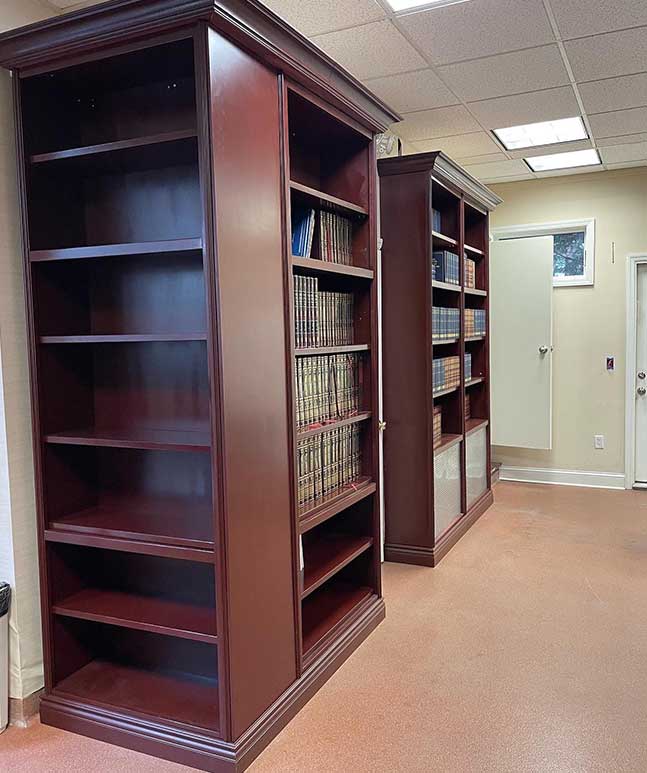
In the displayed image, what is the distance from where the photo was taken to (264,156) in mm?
2193

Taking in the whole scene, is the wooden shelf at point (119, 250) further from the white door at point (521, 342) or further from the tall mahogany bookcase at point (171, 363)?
the white door at point (521, 342)

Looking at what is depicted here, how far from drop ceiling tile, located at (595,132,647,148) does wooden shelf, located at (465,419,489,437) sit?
82.3 inches

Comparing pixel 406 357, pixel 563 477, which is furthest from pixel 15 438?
pixel 563 477

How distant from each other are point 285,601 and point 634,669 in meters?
1.46

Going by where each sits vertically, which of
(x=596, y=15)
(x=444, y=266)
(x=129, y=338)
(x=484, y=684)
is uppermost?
(x=596, y=15)

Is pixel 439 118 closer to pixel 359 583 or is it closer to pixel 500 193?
pixel 500 193

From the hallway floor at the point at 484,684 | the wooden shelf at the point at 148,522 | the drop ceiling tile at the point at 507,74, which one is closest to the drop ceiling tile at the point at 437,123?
the drop ceiling tile at the point at 507,74

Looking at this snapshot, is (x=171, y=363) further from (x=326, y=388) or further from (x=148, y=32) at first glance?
(x=148, y=32)

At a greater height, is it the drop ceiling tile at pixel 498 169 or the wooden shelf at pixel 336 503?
the drop ceiling tile at pixel 498 169

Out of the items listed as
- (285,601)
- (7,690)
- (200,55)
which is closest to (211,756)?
(285,601)

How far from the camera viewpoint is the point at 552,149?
4.74 m

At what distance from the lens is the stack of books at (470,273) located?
15.1 feet

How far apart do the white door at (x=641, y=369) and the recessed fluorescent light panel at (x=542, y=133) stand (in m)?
1.60

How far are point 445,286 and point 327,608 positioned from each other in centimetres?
202
